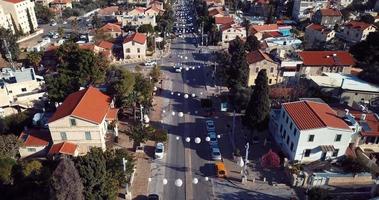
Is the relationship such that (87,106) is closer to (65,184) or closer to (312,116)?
(65,184)

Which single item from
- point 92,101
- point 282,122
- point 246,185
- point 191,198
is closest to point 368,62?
point 282,122

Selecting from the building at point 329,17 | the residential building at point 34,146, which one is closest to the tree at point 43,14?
the residential building at point 34,146

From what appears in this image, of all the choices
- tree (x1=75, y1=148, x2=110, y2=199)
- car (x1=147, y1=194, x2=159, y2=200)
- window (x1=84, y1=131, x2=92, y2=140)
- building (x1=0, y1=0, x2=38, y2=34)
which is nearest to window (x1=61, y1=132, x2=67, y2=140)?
window (x1=84, y1=131, x2=92, y2=140)

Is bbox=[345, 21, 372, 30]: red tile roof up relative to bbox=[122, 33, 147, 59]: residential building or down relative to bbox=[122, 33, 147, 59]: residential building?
up

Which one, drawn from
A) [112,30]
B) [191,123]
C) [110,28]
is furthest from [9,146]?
[110,28]

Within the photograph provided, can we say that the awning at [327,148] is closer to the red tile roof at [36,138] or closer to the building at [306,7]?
the red tile roof at [36,138]

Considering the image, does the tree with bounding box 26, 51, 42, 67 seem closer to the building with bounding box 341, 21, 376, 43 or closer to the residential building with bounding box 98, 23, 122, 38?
the residential building with bounding box 98, 23, 122, 38
